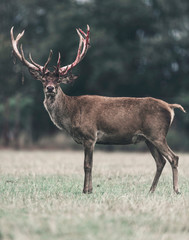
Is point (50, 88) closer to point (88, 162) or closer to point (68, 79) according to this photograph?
point (68, 79)

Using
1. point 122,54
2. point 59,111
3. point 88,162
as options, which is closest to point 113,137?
point 88,162

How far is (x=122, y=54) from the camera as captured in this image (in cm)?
2478

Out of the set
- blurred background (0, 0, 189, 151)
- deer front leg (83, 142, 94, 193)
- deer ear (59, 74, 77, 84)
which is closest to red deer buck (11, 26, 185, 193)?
deer front leg (83, 142, 94, 193)

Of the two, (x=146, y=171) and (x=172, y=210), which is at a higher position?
(x=172, y=210)

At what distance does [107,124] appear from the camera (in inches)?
336

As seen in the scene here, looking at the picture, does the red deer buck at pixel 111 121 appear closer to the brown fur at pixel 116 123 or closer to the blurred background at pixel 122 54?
the brown fur at pixel 116 123

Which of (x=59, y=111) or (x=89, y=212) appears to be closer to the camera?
(x=89, y=212)

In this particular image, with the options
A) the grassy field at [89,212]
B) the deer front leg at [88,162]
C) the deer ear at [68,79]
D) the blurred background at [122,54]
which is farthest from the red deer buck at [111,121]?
the blurred background at [122,54]

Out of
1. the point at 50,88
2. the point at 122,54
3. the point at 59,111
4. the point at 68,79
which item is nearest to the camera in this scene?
the point at 50,88

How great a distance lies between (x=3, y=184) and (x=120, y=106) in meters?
2.61

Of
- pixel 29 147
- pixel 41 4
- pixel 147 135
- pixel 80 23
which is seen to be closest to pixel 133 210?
pixel 147 135

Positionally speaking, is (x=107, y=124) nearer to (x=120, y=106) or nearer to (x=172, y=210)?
(x=120, y=106)

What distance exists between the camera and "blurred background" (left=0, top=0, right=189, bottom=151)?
80.2ft

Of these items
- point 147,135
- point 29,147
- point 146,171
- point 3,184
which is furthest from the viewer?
point 29,147
